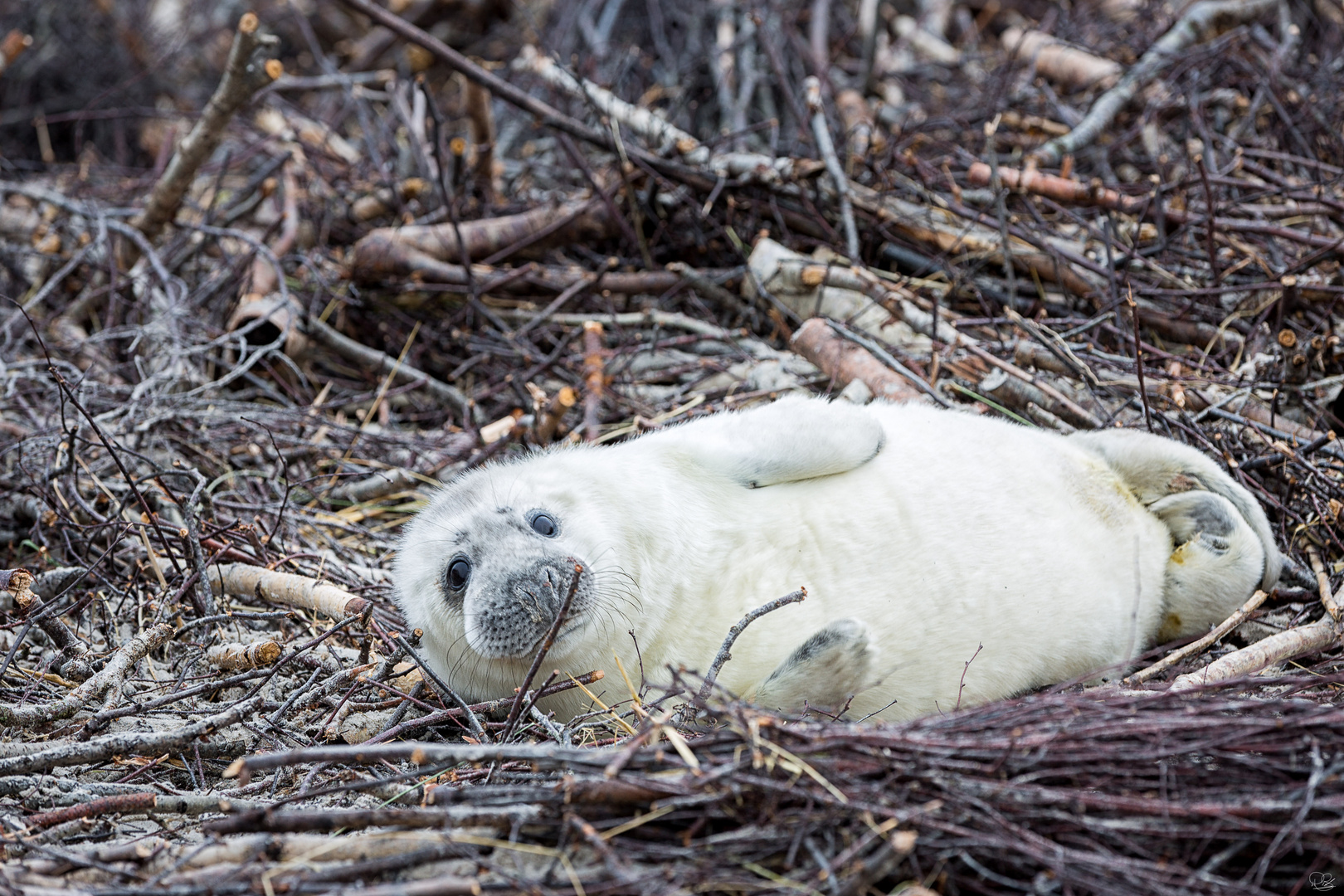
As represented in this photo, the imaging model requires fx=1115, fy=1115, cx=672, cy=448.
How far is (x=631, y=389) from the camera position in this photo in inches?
184

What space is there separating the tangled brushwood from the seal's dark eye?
0.63ft

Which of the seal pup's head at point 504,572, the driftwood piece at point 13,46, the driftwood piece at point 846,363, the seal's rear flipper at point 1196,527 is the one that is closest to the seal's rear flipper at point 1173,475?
the seal's rear flipper at point 1196,527

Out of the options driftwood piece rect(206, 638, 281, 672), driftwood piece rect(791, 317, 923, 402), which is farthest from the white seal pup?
driftwood piece rect(791, 317, 923, 402)

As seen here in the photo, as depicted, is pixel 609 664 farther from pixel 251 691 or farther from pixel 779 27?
pixel 779 27

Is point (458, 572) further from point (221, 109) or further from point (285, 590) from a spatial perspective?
point (221, 109)

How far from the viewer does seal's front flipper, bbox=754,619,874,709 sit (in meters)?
2.57

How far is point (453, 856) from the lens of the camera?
77.5 inches

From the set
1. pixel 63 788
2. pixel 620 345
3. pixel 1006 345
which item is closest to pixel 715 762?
pixel 63 788

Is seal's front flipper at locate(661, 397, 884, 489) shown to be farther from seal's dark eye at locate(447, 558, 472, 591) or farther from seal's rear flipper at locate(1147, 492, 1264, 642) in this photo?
seal's rear flipper at locate(1147, 492, 1264, 642)

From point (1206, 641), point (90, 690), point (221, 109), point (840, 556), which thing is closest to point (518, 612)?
point (840, 556)

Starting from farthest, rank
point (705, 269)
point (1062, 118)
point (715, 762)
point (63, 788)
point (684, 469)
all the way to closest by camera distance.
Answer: point (1062, 118) → point (705, 269) → point (684, 469) → point (63, 788) → point (715, 762)

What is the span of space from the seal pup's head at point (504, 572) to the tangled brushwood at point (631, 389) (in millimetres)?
105

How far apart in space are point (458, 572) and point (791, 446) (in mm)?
964

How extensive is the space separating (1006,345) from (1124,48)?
3.63 meters
